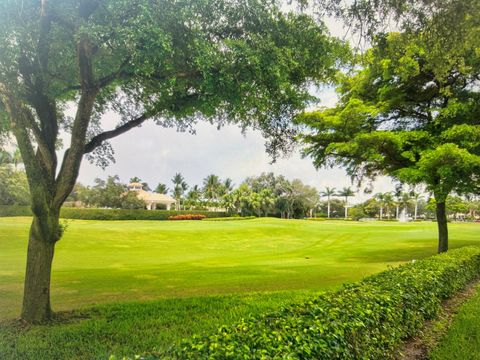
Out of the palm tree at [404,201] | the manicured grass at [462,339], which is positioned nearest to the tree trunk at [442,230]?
the manicured grass at [462,339]

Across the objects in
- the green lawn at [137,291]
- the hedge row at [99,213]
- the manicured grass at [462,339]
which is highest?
the hedge row at [99,213]

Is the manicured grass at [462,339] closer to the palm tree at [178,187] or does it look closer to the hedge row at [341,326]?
the hedge row at [341,326]

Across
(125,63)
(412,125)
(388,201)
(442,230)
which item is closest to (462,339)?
(125,63)

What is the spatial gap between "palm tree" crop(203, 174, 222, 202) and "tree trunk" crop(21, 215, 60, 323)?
3551 inches

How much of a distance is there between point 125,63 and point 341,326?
6571mm

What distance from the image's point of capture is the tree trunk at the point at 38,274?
26.3 ft

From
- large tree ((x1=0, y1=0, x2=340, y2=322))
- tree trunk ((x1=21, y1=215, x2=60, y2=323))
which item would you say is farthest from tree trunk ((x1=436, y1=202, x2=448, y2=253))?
tree trunk ((x1=21, y1=215, x2=60, y2=323))

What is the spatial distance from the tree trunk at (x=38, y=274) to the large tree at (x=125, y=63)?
2cm

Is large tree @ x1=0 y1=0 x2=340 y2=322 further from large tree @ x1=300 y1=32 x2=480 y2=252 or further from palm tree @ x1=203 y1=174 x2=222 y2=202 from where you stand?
palm tree @ x1=203 y1=174 x2=222 y2=202

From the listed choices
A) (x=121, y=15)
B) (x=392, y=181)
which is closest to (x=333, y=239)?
(x=392, y=181)

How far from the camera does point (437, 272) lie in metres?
9.09

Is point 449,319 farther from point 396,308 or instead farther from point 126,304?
point 126,304

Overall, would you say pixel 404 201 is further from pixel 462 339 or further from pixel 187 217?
pixel 462 339

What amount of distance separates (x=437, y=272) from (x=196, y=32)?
26.6 feet
